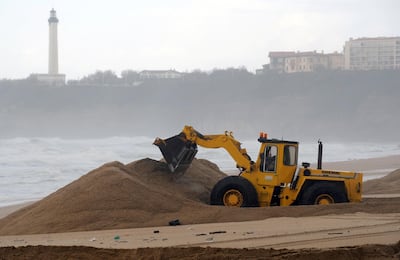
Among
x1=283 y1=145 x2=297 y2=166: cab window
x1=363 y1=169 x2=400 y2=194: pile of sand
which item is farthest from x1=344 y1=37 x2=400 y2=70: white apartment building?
x1=283 y1=145 x2=297 y2=166: cab window

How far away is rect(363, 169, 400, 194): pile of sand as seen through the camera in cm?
2168

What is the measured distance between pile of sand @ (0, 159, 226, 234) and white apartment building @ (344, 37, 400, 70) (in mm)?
149140

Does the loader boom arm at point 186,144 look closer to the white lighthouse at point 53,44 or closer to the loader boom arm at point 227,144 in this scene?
the loader boom arm at point 227,144

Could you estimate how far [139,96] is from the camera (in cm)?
13138

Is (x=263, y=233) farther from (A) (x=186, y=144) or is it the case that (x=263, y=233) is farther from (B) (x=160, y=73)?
(B) (x=160, y=73)

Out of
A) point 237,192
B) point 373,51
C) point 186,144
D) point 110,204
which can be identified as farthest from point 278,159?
point 373,51

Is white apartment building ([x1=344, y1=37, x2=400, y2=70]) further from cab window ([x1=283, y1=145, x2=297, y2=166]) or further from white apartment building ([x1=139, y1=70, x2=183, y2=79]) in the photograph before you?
cab window ([x1=283, y1=145, x2=297, y2=166])

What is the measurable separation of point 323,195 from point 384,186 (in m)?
7.44

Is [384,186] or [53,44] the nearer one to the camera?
[384,186]

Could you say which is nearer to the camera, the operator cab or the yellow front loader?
the yellow front loader

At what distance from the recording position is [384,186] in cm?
2289

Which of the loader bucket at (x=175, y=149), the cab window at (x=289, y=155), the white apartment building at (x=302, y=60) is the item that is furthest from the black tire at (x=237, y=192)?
the white apartment building at (x=302, y=60)

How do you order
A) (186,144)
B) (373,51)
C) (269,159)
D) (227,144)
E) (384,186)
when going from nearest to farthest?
(269,159) < (227,144) < (186,144) < (384,186) < (373,51)

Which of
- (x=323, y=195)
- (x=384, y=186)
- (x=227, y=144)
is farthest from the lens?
(x=384, y=186)
